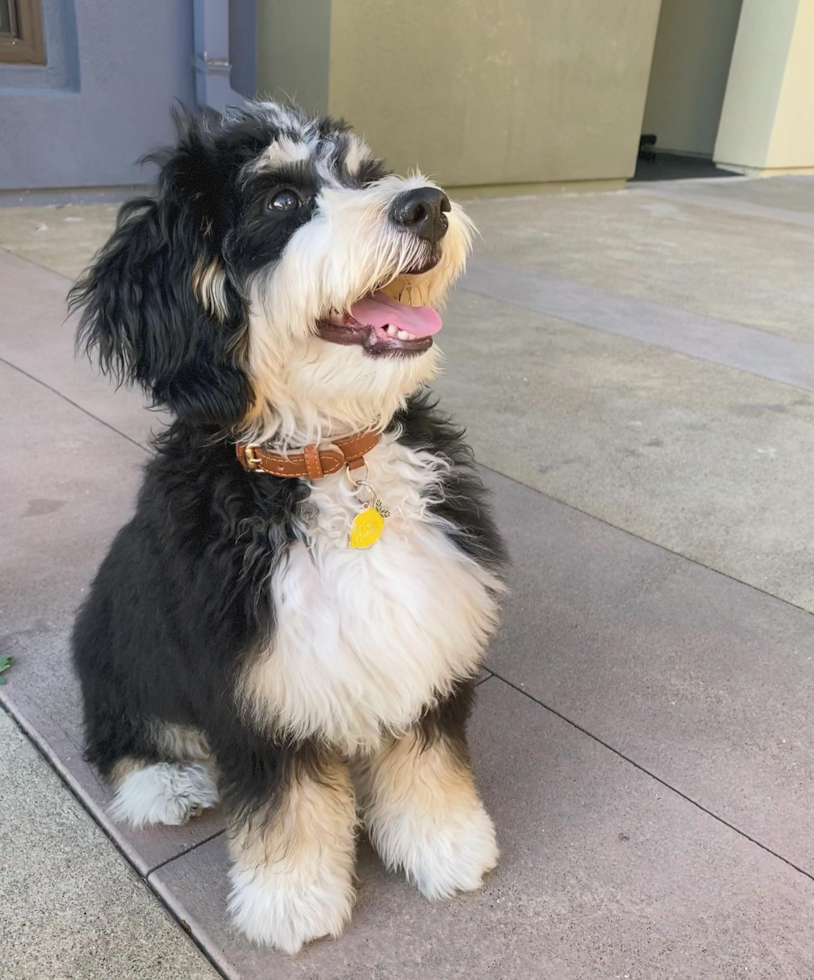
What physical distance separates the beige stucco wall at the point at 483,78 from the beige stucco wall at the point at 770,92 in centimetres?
325

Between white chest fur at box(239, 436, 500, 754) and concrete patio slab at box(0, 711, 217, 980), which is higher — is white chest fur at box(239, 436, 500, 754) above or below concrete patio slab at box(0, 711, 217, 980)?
above

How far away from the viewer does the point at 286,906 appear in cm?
190

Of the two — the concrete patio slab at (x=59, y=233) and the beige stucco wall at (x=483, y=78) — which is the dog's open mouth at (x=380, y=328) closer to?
the concrete patio slab at (x=59, y=233)

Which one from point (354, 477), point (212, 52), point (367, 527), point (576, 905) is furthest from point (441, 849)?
point (212, 52)

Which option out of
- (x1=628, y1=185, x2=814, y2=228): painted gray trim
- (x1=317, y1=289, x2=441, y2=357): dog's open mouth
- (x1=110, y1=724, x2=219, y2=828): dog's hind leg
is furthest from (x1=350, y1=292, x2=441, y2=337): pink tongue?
(x1=628, y1=185, x2=814, y2=228): painted gray trim

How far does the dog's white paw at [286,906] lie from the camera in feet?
6.23

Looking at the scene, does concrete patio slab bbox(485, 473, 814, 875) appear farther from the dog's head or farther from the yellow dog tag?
the dog's head

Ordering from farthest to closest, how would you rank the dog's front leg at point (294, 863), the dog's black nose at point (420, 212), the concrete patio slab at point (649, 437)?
the concrete patio slab at point (649, 437) < the dog's front leg at point (294, 863) < the dog's black nose at point (420, 212)

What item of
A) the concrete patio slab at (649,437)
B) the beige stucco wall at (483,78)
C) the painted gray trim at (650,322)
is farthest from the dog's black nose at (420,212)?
the beige stucco wall at (483,78)

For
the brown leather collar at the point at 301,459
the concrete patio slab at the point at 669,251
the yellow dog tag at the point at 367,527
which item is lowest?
the concrete patio slab at the point at 669,251

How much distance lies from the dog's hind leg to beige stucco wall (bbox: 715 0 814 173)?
14068 mm

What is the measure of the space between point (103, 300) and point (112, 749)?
1163 millimetres

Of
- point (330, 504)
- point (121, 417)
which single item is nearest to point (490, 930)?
point (330, 504)

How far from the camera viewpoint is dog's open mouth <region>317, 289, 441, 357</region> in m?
1.73
